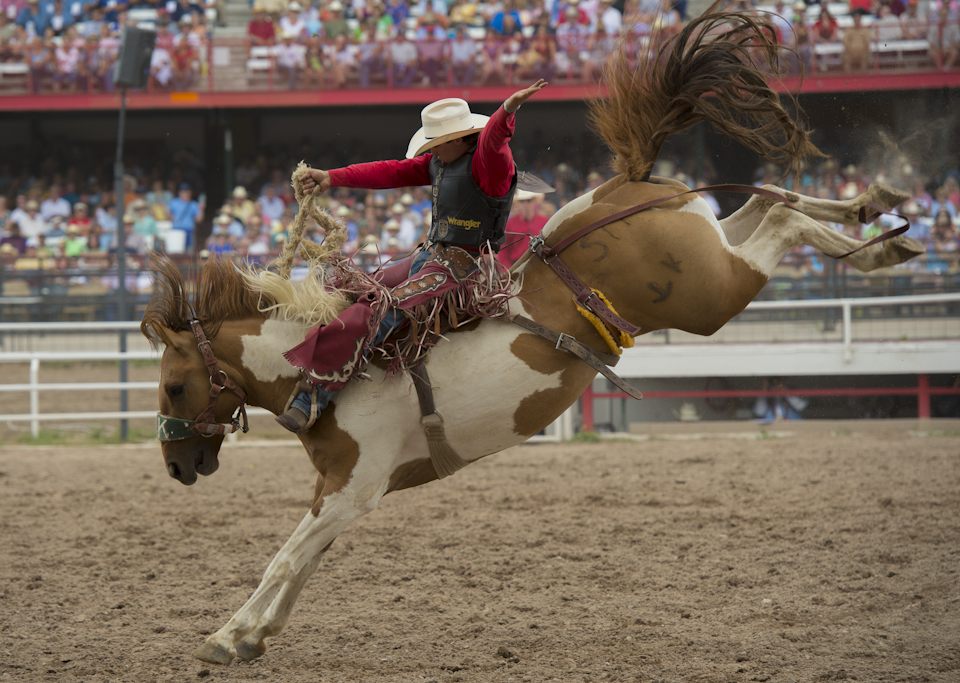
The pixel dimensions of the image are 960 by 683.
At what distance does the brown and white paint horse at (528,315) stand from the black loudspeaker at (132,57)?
6636 millimetres

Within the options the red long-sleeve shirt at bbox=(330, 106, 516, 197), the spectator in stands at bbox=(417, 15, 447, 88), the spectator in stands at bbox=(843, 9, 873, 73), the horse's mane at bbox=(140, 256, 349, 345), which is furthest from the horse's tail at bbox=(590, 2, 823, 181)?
the spectator in stands at bbox=(417, 15, 447, 88)

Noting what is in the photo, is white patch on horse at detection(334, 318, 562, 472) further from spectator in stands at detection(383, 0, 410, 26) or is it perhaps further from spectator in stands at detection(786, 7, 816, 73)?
spectator in stands at detection(383, 0, 410, 26)

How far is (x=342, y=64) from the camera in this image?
1339 cm

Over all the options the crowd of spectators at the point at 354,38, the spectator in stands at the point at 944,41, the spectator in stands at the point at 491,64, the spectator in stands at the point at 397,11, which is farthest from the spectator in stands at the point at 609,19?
the spectator in stands at the point at 944,41

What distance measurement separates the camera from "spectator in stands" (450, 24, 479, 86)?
41.5ft

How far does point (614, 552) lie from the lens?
185 inches

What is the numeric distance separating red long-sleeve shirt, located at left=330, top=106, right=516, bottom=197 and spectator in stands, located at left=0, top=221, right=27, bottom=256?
11.5 metres

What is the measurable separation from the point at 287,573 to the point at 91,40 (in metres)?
14.5

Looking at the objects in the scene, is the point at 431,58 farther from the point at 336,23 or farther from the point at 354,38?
the point at 336,23

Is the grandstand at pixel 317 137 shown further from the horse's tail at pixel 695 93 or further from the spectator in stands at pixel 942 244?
the horse's tail at pixel 695 93

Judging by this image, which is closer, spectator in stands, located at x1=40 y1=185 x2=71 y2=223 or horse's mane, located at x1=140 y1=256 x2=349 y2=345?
horse's mane, located at x1=140 y1=256 x2=349 y2=345

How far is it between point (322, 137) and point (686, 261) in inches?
509

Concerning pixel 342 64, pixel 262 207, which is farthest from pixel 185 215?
pixel 342 64

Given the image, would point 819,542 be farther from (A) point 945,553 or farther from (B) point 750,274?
(B) point 750,274
